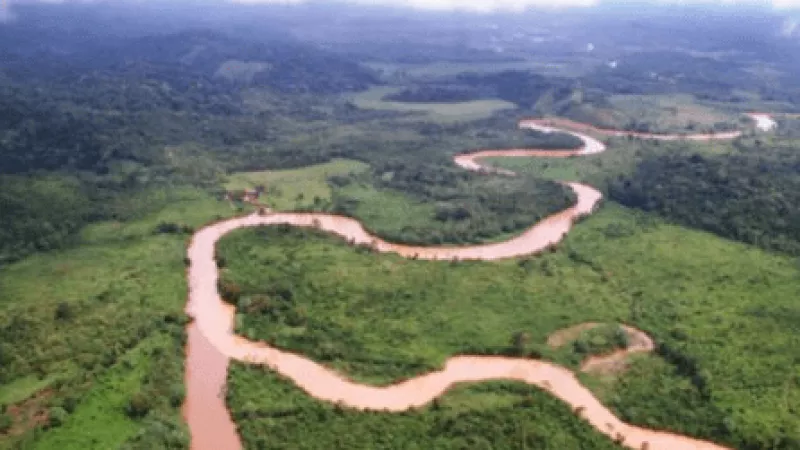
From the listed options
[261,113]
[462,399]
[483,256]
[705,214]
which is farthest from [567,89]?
[462,399]

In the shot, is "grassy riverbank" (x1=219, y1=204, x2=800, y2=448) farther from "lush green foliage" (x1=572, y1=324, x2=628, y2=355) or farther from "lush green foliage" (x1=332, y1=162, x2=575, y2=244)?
"lush green foliage" (x1=332, y1=162, x2=575, y2=244)

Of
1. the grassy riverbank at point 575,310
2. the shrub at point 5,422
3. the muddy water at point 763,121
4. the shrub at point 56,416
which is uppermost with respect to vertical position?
the muddy water at point 763,121

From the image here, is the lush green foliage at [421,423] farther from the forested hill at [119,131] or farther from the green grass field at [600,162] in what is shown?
the green grass field at [600,162]

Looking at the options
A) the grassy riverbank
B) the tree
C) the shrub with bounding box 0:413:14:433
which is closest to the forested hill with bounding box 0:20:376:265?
the grassy riverbank

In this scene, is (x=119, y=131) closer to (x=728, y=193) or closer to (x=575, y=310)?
(x=575, y=310)

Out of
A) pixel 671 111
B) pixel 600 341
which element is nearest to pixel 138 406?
pixel 600 341

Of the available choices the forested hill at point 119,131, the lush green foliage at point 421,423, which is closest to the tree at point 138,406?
the lush green foliage at point 421,423
